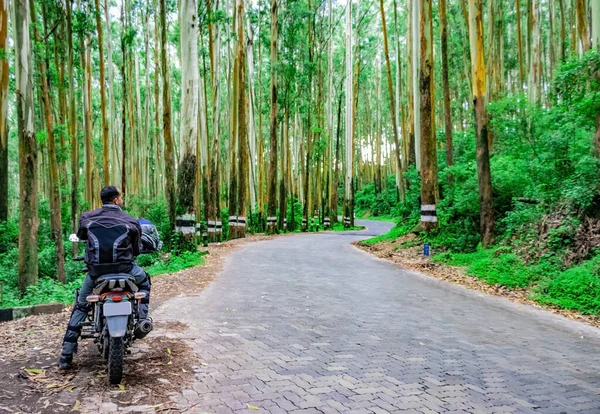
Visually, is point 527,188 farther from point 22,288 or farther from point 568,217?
point 22,288

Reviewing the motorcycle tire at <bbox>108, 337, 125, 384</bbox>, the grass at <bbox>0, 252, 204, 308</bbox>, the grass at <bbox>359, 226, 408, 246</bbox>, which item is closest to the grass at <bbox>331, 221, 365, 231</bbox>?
the grass at <bbox>359, 226, 408, 246</bbox>

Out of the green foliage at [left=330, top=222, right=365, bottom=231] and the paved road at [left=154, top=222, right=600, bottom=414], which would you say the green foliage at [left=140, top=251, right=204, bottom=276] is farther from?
the green foliage at [left=330, top=222, right=365, bottom=231]

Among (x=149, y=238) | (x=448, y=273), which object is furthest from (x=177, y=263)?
(x=149, y=238)

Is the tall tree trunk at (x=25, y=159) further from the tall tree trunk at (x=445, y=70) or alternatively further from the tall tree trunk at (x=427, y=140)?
the tall tree trunk at (x=445, y=70)

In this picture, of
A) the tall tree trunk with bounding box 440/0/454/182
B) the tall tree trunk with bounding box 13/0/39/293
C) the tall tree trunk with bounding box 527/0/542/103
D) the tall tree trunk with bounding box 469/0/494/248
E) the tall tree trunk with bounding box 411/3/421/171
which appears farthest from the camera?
the tall tree trunk with bounding box 527/0/542/103

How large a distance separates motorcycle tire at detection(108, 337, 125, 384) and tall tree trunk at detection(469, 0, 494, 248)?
1002 centimetres

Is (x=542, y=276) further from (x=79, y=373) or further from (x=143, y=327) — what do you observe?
(x=79, y=373)

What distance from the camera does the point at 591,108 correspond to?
951cm

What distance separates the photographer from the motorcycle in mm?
3912

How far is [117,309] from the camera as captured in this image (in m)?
4.03

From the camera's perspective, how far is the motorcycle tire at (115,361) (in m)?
3.88

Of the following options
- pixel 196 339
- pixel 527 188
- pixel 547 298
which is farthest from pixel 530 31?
pixel 196 339

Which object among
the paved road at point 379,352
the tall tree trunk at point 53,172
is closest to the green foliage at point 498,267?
the paved road at point 379,352

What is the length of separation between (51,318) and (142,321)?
119 inches
